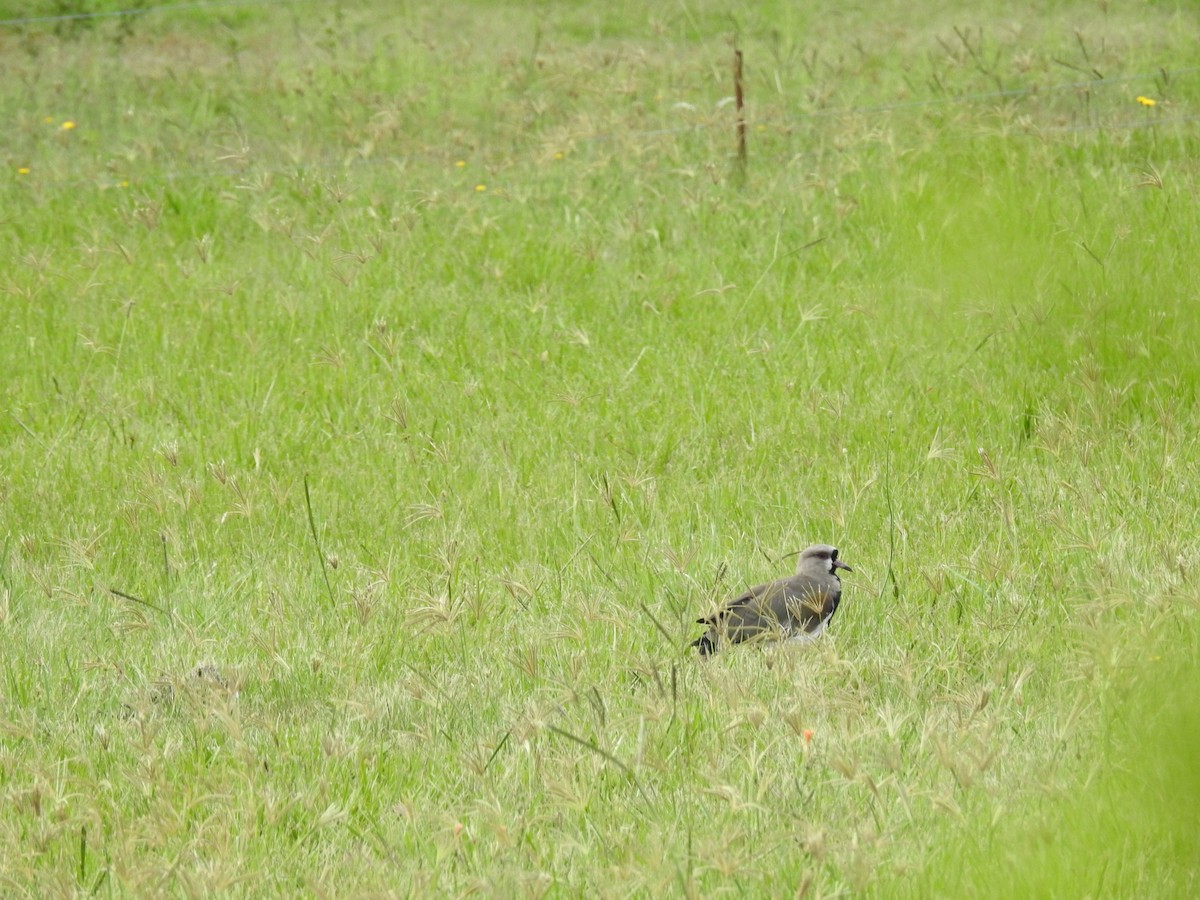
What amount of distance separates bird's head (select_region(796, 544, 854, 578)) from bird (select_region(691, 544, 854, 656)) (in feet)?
A: 0.24

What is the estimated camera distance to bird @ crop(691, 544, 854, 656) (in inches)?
187

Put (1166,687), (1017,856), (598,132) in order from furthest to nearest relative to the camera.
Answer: (598,132), (1166,687), (1017,856)

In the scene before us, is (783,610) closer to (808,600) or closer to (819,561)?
(808,600)

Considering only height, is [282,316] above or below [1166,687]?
below

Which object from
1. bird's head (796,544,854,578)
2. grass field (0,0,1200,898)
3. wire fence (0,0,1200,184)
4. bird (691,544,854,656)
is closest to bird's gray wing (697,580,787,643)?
bird (691,544,854,656)

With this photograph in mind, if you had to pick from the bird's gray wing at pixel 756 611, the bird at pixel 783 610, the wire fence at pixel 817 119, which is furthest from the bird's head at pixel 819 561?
the wire fence at pixel 817 119

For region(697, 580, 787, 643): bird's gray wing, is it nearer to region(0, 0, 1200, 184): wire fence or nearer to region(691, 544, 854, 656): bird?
region(691, 544, 854, 656): bird

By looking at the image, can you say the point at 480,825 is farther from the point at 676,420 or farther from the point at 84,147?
the point at 84,147

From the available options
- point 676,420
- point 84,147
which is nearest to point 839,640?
point 676,420

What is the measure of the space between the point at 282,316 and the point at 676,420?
2.39m

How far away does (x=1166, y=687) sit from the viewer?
3750 mm

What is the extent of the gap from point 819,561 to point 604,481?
2.64ft

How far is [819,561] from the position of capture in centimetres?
529

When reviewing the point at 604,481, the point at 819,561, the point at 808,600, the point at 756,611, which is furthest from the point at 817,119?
the point at 808,600
